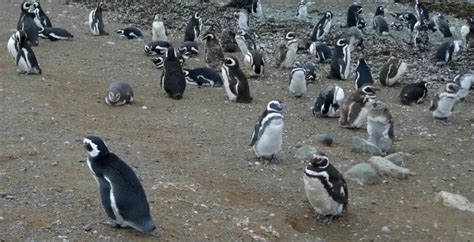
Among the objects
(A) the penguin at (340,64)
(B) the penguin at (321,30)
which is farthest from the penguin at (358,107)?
(B) the penguin at (321,30)

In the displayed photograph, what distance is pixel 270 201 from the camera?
6570mm

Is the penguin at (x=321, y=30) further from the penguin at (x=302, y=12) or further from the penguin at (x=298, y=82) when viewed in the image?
the penguin at (x=298, y=82)

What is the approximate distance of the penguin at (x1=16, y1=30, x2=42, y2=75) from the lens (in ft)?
34.9

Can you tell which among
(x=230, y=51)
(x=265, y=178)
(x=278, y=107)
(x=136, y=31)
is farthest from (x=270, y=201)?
(x=136, y=31)

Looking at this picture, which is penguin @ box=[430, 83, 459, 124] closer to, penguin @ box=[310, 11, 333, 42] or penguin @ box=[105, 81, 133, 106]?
penguin @ box=[105, 81, 133, 106]

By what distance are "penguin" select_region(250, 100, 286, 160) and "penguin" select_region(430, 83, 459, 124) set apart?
3.21 metres

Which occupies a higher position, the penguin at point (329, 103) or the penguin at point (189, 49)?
the penguin at point (329, 103)

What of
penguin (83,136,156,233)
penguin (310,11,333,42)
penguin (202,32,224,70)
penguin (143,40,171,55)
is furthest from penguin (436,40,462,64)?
penguin (83,136,156,233)

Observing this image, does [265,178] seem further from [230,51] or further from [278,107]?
[230,51]

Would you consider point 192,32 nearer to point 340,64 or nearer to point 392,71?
point 340,64

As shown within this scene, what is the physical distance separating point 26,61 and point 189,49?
3810mm

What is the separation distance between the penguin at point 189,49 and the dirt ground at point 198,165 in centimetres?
208

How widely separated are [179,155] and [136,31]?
8.02m

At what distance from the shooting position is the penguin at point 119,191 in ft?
16.4
